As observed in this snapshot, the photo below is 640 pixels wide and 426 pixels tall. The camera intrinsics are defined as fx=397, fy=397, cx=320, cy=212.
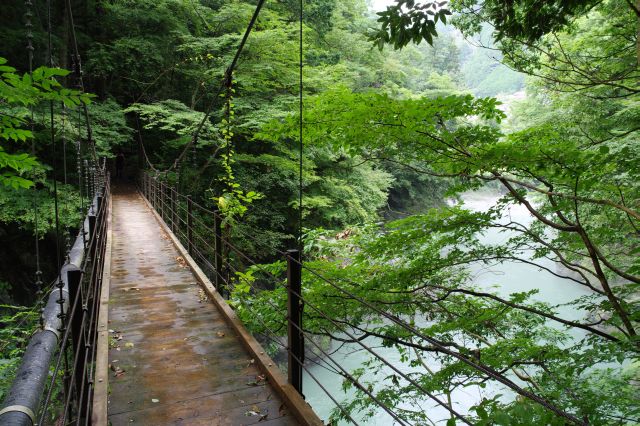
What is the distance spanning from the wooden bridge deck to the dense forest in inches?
17.2

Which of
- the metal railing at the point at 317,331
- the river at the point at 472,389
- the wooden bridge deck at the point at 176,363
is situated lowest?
the river at the point at 472,389

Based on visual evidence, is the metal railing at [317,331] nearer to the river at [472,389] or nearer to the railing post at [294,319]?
the railing post at [294,319]

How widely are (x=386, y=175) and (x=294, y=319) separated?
13.6 m

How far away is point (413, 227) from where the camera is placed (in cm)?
341

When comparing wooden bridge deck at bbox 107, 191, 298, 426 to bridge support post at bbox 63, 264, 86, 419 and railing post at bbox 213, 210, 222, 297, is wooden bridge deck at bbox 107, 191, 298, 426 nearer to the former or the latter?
railing post at bbox 213, 210, 222, 297

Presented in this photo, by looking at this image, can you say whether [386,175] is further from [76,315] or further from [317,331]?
[76,315]

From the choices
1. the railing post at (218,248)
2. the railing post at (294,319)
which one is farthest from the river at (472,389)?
the railing post at (294,319)

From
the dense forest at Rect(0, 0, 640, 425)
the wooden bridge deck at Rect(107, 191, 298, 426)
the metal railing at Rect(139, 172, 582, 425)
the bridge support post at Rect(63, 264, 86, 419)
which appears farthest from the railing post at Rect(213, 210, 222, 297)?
the bridge support post at Rect(63, 264, 86, 419)

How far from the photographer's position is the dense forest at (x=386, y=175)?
106 inches

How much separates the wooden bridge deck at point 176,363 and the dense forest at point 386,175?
437 mm

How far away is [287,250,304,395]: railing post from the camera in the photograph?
8.03 feet

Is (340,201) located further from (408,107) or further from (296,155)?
(408,107)

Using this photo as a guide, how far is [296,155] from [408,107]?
26.9 ft

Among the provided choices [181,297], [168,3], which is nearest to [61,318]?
[181,297]
